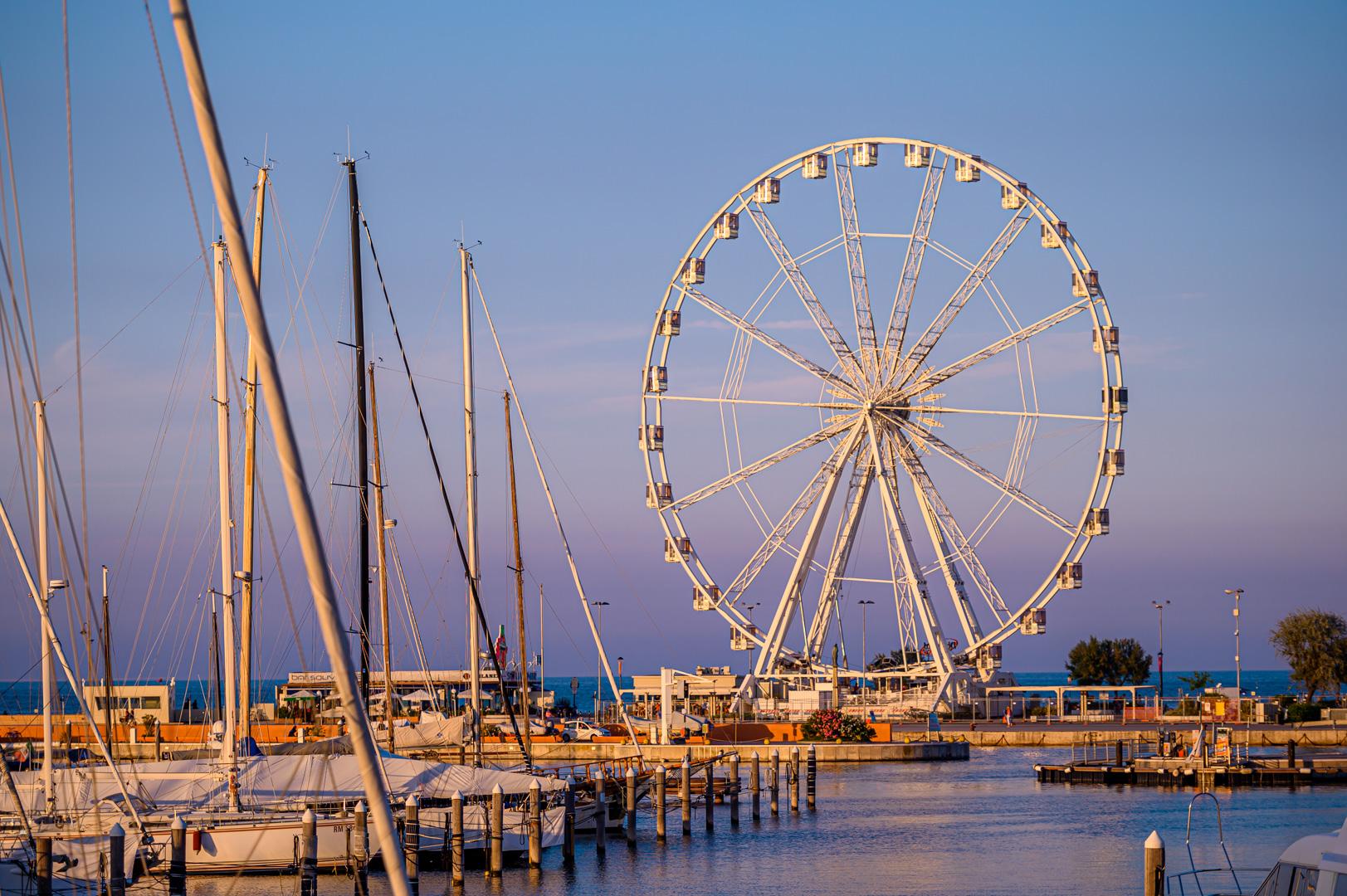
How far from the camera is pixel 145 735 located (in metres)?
63.5

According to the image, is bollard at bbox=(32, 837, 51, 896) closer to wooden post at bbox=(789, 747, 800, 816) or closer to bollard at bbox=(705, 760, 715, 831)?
bollard at bbox=(705, 760, 715, 831)

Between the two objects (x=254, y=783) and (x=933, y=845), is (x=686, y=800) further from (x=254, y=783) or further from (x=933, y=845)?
(x=254, y=783)

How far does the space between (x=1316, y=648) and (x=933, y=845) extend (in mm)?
64877

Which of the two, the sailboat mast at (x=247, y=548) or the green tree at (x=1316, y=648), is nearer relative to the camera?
the sailboat mast at (x=247, y=548)

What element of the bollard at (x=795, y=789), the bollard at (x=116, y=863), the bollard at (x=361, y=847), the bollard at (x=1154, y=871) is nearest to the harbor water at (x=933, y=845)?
the bollard at (x=795, y=789)

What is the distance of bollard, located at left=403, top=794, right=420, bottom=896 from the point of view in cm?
3102

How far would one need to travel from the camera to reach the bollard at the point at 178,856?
27.0m

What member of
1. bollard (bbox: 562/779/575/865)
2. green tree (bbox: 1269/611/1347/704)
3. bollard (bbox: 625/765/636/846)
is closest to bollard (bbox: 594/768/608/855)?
bollard (bbox: 625/765/636/846)

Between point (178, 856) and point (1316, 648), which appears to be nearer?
point (178, 856)

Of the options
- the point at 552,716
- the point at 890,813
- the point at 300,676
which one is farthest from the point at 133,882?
the point at 300,676

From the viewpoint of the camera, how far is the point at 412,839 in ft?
103

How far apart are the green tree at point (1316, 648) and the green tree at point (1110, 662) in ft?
75.7

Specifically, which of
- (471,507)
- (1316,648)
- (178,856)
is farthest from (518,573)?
(1316,648)

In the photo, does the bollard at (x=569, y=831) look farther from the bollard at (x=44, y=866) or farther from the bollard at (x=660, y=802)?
the bollard at (x=44, y=866)
